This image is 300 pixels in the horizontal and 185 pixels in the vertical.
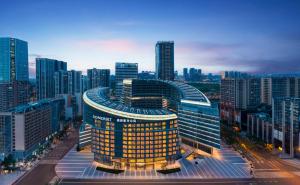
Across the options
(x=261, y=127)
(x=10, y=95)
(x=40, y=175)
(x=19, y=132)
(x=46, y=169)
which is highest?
(x=10, y=95)

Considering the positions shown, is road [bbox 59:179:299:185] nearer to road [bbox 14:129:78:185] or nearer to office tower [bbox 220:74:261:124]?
road [bbox 14:129:78:185]

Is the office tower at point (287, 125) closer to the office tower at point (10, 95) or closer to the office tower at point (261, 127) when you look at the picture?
the office tower at point (261, 127)

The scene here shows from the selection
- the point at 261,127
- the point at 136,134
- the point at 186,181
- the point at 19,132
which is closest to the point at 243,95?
the point at 261,127

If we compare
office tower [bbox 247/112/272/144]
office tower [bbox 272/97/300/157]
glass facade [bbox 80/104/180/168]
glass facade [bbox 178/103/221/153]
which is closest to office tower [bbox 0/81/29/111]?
glass facade [bbox 80/104/180/168]

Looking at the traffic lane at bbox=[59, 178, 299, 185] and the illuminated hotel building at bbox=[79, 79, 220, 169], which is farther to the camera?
the illuminated hotel building at bbox=[79, 79, 220, 169]

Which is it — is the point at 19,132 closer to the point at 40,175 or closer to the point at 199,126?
the point at 40,175

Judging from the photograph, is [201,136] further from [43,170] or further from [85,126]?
[43,170]
